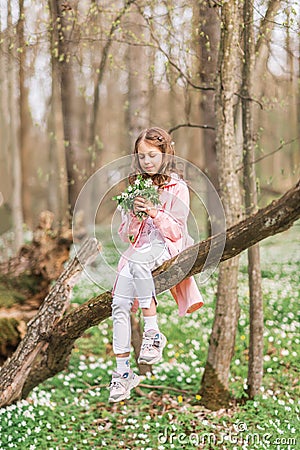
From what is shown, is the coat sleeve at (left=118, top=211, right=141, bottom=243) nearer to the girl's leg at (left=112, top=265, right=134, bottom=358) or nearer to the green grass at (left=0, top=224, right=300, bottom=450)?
the girl's leg at (left=112, top=265, right=134, bottom=358)

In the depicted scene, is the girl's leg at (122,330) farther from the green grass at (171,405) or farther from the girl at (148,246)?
the green grass at (171,405)

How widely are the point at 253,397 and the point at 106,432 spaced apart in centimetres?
139

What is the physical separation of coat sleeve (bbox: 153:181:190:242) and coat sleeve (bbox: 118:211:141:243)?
14 centimetres

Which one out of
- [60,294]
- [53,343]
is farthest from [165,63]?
[53,343]

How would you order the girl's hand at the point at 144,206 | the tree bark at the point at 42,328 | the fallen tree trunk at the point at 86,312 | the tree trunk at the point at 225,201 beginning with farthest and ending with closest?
1. the tree trunk at the point at 225,201
2. the tree bark at the point at 42,328
3. the girl's hand at the point at 144,206
4. the fallen tree trunk at the point at 86,312

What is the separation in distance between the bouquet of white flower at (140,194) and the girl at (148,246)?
0.03m

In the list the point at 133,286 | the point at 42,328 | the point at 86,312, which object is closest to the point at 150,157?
the point at 133,286

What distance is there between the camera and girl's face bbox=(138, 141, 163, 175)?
12.0 ft

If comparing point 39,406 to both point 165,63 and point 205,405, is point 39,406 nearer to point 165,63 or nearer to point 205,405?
point 205,405

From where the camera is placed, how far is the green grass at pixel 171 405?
5.05 meters

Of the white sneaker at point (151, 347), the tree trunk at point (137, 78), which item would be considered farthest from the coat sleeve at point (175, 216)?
the tree trunk at point (137, 78)

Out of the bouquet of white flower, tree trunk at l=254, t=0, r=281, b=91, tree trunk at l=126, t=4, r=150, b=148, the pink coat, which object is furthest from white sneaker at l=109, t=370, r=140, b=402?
tree trunk at l=126, t=4, r=150, b=148

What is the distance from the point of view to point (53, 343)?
15.7 ft

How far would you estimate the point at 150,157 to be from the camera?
144 inches
